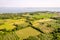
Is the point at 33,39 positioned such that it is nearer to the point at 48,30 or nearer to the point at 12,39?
the point at 12,39

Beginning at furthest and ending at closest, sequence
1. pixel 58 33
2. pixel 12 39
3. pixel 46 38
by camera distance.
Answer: pixel 58 33 < pixel 46 38 < pixel 12 39

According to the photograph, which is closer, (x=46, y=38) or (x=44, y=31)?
(x=46, y=38)

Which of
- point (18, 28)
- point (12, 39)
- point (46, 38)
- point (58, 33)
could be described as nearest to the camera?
point (12, 39)

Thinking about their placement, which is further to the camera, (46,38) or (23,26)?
(23,26)

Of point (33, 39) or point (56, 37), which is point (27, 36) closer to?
point (33, 39)

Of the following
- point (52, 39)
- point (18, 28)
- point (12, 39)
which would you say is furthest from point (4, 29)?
point (52, 39)

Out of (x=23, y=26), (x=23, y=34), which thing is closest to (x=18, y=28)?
(x=23, y=26)

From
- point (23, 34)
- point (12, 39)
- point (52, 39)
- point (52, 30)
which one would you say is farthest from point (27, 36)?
point (52, 30)

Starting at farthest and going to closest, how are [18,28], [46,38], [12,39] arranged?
1. [18,28]
2. [46,38]
3. [12,39]
